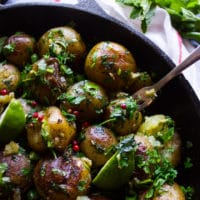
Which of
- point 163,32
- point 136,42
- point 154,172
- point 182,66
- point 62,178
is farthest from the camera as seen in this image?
point 163,32

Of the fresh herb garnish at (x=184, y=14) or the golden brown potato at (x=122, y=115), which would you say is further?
the fresh herb garnish at (x=184, y=14)

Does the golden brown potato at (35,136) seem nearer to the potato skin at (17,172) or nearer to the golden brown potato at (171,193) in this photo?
the potato skin at (17,172)

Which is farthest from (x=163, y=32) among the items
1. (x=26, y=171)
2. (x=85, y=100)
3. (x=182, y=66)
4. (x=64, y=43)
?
(x=26, y=171)

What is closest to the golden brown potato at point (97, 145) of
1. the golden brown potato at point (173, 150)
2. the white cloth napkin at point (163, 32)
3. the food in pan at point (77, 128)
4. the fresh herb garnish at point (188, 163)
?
the food in pan at point (77, 128)

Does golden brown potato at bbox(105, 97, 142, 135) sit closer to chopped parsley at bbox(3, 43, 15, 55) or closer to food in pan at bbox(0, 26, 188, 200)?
food in pan at bbox(0, 26, 188, 200)

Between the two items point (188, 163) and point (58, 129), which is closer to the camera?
point (58, 129)

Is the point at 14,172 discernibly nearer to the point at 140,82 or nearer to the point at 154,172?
the point at 154,172
